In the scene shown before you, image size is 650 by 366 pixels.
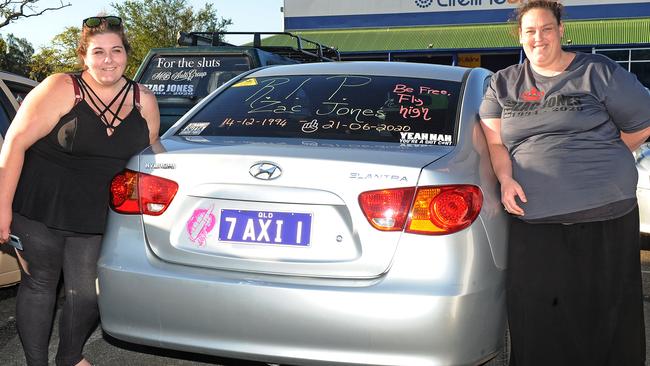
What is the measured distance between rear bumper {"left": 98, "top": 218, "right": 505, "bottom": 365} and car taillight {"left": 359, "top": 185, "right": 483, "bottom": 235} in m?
0.11

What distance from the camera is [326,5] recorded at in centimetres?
3269

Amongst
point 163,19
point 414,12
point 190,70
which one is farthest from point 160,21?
point 190,70

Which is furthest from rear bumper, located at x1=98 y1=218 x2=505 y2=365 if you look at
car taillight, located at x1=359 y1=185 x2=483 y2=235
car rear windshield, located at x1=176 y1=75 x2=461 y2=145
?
car rear windshield, located at x1=176 y1=75 x2=461 y2=145

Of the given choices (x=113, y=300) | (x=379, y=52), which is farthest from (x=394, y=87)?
(x=379, y=52)

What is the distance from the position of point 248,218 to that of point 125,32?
1169 millimetres

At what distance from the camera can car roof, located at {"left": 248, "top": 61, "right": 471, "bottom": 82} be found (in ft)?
11.5

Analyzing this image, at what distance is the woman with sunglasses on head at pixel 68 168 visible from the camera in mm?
2844

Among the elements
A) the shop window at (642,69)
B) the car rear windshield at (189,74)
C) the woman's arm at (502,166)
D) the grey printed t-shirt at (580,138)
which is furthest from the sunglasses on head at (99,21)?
the shop window at (642,69)

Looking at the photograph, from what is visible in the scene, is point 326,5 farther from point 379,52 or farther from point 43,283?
point 43,283

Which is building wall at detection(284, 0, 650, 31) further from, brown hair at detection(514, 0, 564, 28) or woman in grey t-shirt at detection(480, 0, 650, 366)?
woman in grey t-shirt at detection(480, 0, 650, 366)

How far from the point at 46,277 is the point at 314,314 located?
1.30 m

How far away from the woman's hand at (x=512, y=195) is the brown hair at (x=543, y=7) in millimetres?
671

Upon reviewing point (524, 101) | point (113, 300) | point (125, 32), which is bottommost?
point (113, 300)

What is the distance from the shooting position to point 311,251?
2.50m
